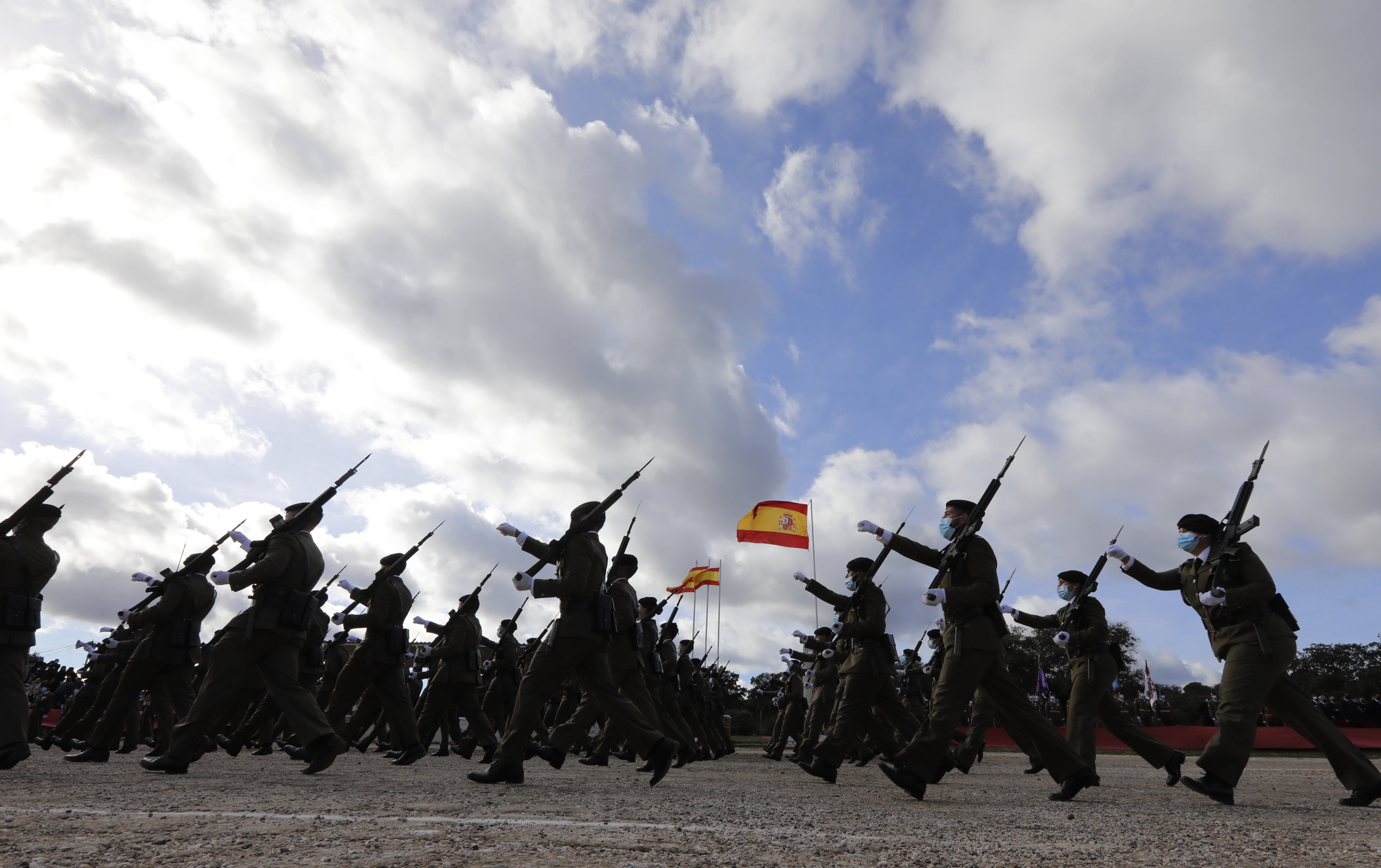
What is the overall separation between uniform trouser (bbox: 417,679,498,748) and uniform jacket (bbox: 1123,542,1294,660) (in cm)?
791

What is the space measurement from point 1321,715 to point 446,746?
34.0 feet

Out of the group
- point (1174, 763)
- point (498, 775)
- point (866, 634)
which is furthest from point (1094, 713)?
point (498, 775)

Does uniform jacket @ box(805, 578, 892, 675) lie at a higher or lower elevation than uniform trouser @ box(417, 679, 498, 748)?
higher

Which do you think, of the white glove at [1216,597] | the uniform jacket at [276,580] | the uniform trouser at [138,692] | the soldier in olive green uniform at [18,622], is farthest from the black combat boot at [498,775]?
the white glove at [1216,597]

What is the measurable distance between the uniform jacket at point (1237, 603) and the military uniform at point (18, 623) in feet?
30.1

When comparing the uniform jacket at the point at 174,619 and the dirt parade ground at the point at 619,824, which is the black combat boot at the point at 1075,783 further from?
the uniform jacket at the point at 174,619

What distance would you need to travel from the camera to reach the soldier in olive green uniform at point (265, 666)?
728 cm

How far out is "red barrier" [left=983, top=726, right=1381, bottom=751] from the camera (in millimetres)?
19891

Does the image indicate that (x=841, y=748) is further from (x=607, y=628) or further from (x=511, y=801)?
(x=511, y=801)

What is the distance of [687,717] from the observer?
15.1m

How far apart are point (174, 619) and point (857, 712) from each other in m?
7.22

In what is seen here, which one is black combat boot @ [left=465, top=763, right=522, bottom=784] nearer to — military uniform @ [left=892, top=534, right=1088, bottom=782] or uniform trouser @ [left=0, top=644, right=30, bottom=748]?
military uniform @ [left=892, top=534, right=1088, bottom=782]

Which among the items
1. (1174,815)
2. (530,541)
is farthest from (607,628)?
(1174,815)

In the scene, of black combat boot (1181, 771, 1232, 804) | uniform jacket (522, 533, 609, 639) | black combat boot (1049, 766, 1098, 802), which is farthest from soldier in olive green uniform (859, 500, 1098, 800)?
uniform jacket (522, 533, 609, 639)
